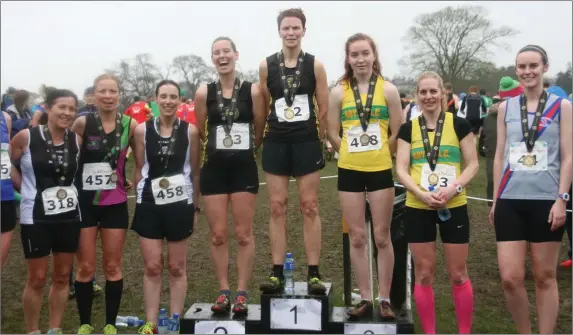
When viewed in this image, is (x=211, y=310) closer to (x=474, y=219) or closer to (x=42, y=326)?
(x=42, y=326)

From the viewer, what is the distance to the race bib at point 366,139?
11.5 feet

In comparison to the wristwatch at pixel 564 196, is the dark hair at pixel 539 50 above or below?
above

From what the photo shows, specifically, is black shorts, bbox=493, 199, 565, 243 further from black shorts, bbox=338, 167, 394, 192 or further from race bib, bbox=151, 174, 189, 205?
race bib, bbox=151, 174, 189, 205

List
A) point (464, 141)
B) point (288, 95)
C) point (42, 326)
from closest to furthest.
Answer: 1. point (464, 141)
2. point (288, 95)
3. point (42, 326)

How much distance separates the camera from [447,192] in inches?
128

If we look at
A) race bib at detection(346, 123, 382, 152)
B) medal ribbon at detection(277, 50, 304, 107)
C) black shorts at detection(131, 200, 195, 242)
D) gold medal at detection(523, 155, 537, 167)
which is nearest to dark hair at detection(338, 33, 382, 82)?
medal ribbon at detection(277, 50, 304, 107)

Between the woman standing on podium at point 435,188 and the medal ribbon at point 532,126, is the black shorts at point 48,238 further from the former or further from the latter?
the medal ribbon at point 532,126

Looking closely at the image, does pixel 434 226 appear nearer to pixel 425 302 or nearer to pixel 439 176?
pixel 439 176

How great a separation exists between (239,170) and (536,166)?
1859 mm

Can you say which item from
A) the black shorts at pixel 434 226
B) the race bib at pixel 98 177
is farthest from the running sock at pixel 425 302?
the race bib at pixel 98 177

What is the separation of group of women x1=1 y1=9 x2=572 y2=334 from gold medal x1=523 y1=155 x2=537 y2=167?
153 millimetres

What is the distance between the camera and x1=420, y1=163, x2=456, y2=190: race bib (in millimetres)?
3305

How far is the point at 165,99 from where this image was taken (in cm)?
375

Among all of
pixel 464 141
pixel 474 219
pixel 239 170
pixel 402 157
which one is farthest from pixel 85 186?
pixel 474 219
